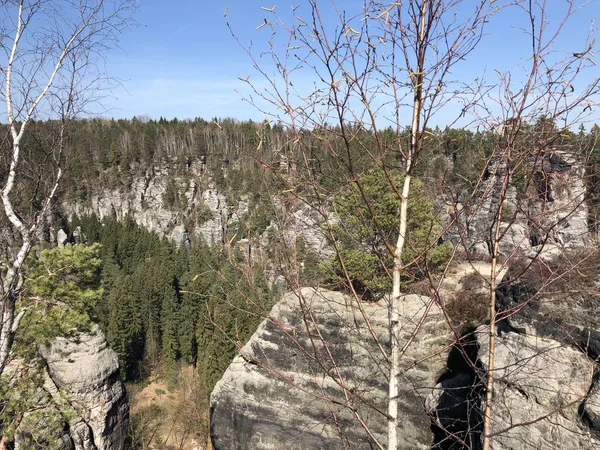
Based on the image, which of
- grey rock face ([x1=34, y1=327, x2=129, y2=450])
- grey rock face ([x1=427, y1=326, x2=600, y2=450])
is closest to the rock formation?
grey rock face ([x1=427, y1=326, x2=600, y2=450])

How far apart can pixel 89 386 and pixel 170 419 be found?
1391cm

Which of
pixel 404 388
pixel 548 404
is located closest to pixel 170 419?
pixel 404 388

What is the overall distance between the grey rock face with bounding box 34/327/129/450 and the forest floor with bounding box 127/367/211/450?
7.60 m

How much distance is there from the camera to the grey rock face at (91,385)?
12.0 metres

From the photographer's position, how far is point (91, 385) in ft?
40.8

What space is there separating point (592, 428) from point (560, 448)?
638 millimetres

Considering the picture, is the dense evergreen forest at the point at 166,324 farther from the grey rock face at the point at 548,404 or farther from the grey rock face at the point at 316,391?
the grey rock face at the point at 548,404

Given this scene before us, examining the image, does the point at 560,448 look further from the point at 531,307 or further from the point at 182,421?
the point at 182,421

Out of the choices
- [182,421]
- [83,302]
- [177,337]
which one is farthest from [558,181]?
[177,337]

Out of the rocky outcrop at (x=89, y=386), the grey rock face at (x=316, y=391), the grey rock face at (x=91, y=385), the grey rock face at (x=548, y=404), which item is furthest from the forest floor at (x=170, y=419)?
the grey rock face at (x=548, y=404)

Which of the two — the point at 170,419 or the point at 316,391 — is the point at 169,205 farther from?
the point at 316,391

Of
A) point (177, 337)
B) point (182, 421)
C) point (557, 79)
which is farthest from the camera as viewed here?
point (177, 337)

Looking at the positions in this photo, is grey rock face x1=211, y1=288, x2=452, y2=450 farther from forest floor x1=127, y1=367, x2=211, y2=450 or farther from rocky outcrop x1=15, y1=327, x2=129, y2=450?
forest floor x1=127, y1=367, x2=211, y2=450

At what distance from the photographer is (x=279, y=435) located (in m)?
10.9
